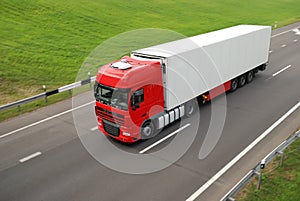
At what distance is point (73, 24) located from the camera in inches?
1325

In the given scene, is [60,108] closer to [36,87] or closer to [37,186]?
[36,87]

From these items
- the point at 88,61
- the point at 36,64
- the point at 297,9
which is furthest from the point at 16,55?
the point at 297,9

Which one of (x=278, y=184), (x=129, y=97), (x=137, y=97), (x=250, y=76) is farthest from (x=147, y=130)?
(x=250, y=76)

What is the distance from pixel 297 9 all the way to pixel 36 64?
46.2 metres

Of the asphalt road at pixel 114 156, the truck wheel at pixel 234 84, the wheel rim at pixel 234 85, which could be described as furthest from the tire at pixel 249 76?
the wheel rim at pixel 234 85

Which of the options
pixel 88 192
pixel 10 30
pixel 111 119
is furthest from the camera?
pixel 10 30

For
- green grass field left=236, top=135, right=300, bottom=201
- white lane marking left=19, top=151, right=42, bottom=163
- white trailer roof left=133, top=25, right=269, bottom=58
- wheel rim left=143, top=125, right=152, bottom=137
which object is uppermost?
white trailer roof left=133, top=25, right=269, bottom=58

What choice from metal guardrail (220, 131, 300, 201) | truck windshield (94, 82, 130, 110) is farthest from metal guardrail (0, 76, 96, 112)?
metal guardrail (220, 131, 300, 201)

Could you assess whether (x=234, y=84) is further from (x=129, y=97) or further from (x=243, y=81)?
(x=129, y=97)

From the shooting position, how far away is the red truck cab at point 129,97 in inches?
501

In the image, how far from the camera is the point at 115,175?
38.5 feet

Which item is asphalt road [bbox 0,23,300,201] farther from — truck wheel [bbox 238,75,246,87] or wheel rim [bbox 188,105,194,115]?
truck wheel [bbox 238,75,246,87]

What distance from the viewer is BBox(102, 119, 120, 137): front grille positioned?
13.3m

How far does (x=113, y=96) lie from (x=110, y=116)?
38.1 inches
